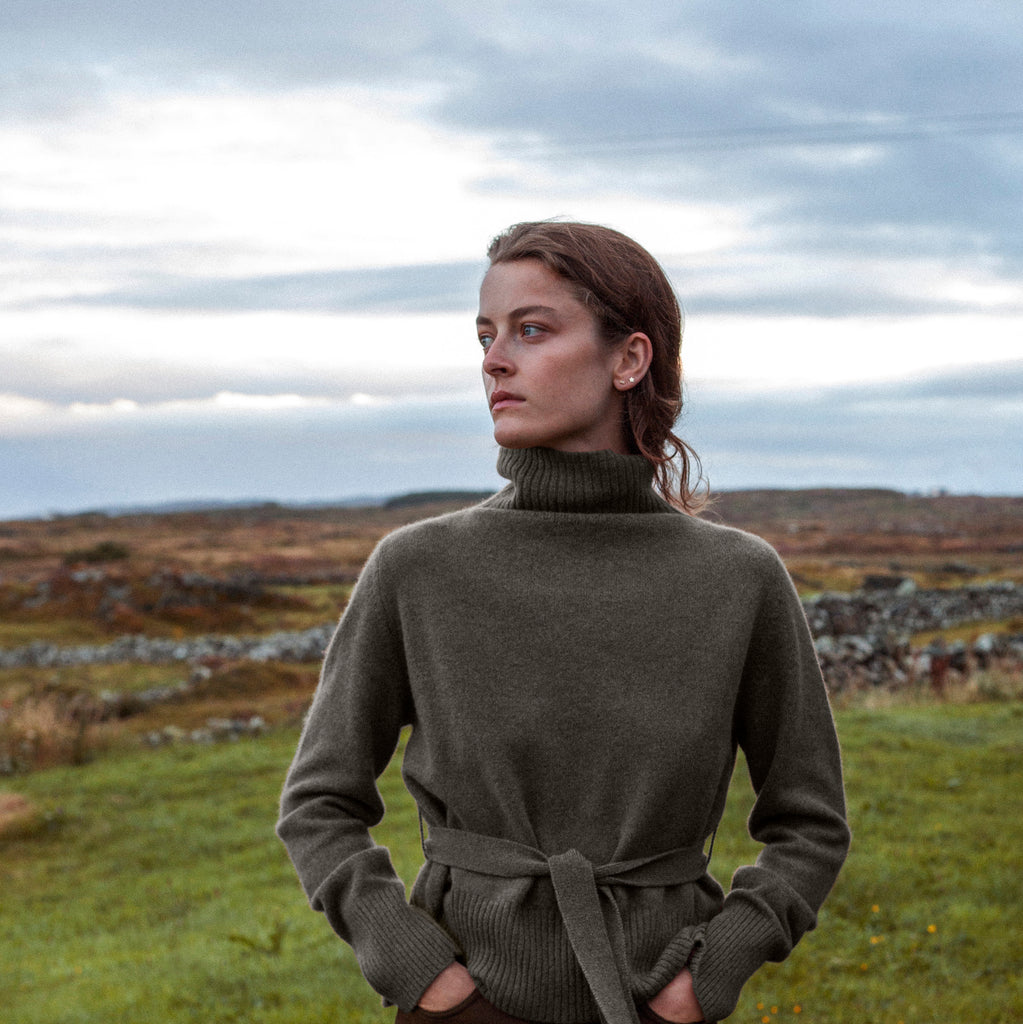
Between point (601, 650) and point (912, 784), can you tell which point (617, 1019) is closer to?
point (601, 650)

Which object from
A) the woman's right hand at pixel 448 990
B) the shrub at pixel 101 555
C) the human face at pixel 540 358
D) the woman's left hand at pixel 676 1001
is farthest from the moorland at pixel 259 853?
the shrub at pixel 101 555

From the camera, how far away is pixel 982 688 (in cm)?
1300

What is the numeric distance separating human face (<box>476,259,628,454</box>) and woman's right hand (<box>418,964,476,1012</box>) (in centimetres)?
92

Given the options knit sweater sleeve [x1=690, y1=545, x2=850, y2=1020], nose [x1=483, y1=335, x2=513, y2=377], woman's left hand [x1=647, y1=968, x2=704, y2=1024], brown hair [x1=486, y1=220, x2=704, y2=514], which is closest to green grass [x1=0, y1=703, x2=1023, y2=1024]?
knit sweater sleeve [x1=690, y1=545, x2=850, y2=1020]

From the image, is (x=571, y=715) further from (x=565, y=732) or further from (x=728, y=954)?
(x=728, y=954)

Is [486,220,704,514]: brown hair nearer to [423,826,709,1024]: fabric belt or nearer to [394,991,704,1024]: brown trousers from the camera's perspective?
[423,826,709,1024]: fabric belt

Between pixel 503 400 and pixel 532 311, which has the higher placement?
pixel 532 311

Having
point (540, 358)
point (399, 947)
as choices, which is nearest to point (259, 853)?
point (399, 947)

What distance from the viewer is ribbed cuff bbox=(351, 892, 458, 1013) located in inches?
68.6

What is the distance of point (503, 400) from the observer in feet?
6.24

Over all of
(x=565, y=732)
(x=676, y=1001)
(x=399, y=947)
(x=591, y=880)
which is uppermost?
(x=565, y=732)

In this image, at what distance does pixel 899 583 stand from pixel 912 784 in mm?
19611

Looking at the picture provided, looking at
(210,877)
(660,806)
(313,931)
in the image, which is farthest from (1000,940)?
(210,877)

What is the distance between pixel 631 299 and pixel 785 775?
3.09 feet
